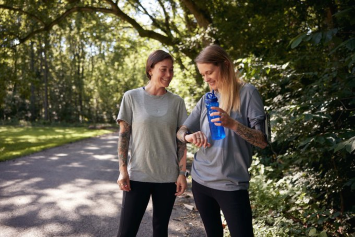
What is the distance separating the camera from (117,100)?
130 ft

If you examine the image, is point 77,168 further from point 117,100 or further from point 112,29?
point 117,100

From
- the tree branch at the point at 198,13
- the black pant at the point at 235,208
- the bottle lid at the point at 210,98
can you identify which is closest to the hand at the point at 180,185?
the black pant at the point at 235,208

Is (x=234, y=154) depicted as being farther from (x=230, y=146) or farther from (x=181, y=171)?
(x=181, y=171)

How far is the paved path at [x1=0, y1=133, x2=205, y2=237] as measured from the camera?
14.8 feet

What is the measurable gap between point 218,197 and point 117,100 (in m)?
38.4

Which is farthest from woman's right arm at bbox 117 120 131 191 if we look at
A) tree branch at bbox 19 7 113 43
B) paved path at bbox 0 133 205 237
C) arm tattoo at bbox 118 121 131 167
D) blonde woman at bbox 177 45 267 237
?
tree branch at bbox 19 7 113 43

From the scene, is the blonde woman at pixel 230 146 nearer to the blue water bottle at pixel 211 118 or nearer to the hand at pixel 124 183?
the blue water bottle at pixel 211 118

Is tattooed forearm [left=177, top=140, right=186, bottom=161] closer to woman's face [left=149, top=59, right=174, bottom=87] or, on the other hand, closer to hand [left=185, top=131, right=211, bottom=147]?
woman's face [left=149, top=59, right=174, bottom=87]

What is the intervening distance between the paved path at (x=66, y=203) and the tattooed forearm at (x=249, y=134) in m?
2.76

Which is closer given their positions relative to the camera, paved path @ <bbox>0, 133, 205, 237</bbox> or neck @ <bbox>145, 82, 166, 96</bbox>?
neck @ <bbox>145, 82, 166, 96</bbox>

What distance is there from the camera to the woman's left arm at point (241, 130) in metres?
1.93

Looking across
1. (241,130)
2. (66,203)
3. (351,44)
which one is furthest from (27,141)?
(351,44)

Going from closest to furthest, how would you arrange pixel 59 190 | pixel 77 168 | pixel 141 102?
pixel 141 102, pixel 59 190, pixel 77 168

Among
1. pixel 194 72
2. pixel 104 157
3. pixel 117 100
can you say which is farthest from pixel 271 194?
pixel 117 100
